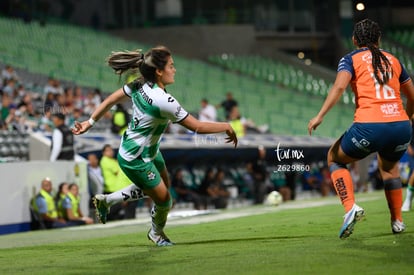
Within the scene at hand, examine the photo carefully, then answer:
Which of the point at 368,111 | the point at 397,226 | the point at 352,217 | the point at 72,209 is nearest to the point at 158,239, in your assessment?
the point at 352,217

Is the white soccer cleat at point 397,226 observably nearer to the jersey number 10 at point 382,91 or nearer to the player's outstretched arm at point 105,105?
the jersey number 10 at point 382,91

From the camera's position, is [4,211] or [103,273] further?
[4,211]

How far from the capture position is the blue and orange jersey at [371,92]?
1005 cm

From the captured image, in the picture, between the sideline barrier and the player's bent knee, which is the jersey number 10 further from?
the sideline barrier

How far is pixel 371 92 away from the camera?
398 inches

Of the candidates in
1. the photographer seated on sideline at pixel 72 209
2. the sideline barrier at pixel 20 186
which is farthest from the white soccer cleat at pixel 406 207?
the sideline barrier at pixel 20 186

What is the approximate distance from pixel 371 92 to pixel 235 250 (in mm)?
2024

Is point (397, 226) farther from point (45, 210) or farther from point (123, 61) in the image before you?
point (45, 210)

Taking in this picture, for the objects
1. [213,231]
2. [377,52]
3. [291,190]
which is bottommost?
[291,190]

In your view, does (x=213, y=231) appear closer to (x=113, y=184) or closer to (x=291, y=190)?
(x=113, y=184)

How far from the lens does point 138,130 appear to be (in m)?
10.5

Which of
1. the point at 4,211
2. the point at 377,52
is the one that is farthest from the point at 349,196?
the point at 4,211

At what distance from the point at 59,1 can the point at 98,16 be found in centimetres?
238

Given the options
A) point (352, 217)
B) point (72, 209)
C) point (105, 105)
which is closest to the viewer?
point (352, 217)
